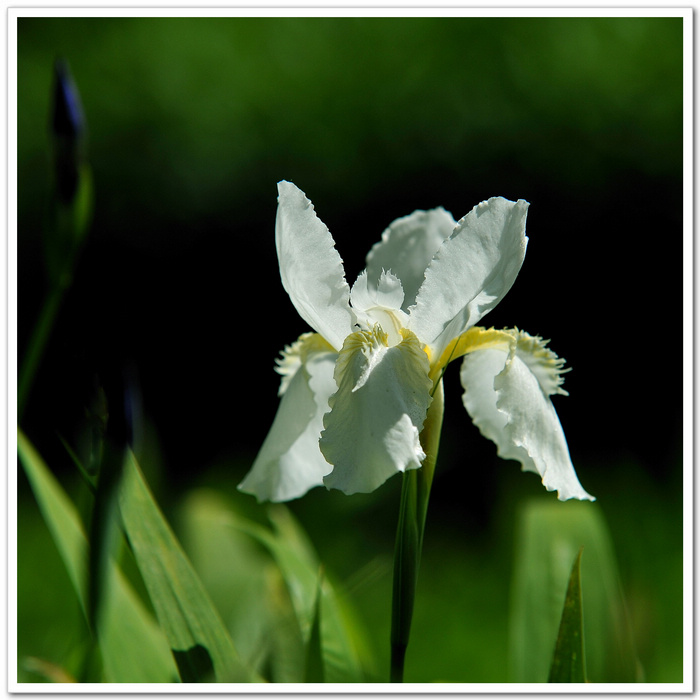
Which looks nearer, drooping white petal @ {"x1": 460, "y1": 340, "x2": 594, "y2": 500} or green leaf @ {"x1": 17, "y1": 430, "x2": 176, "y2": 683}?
drooping white petal @ {"x1": 460, "y1": 340, "x2": 594, "y2": 500}

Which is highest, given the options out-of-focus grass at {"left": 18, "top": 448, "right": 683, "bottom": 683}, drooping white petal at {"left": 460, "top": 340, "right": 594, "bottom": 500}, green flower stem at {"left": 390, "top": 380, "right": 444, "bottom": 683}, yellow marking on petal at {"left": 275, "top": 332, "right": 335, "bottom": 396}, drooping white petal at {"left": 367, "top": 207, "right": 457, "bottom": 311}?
drooping white petal at {"left": 367, "top": 207, "right": 457, "bottom": 311}

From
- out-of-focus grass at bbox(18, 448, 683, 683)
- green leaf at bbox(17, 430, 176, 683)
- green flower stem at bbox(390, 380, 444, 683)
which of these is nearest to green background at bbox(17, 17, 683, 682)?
out-of-focus grass at bbox(18, 448, 683, 683)

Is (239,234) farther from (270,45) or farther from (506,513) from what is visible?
(506,513)

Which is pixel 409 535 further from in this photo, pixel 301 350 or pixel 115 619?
pixel 115 619

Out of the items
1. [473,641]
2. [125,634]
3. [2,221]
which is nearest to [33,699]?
[125,634]

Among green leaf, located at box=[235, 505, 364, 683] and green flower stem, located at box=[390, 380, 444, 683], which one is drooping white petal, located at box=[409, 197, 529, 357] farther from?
green leaf, located at box=[235, 505, 364, 683]

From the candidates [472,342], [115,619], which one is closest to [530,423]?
[472,342]

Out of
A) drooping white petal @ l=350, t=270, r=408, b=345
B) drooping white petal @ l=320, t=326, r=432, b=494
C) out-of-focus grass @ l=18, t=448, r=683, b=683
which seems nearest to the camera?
drooping white petal @ l=320, t=326, r=432, b=494
